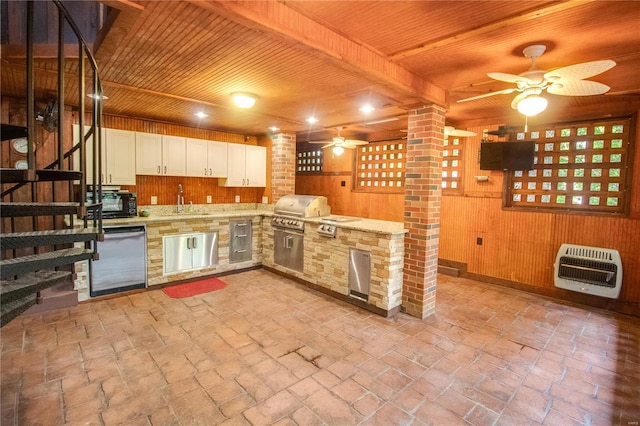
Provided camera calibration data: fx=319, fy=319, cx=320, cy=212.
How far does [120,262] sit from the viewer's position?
428 cm

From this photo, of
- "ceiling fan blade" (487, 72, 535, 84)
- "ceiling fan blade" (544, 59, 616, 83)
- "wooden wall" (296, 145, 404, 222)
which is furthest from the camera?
"wooden wall" (296, 145, 404, 222)

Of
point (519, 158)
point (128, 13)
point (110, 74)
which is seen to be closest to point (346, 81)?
point (128, 13)

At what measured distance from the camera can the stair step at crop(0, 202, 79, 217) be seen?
1.78 m

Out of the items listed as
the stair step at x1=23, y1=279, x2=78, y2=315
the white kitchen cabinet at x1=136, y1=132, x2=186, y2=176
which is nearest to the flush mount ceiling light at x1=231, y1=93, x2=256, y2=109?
the white kitchen cabinet at x1=136, y1=132, x2=186, y2=176

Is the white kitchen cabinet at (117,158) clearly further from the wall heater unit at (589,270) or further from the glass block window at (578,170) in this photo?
the wall heater unit at (589,270)

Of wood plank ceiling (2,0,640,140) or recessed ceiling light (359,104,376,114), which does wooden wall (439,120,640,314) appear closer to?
wood plank ceiling (2,0,640,140)

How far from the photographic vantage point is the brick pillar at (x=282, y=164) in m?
6.18

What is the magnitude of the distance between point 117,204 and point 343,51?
3903 mm

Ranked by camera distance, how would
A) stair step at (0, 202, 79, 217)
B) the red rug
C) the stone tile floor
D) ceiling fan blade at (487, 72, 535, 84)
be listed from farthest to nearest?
the red rug → ceiling fan blade at (487, 72, 535, 84) → the stone tile floor → stair step at (0, 202, 79, 217)

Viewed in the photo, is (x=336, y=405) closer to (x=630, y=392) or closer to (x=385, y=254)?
(x=385, y=254)

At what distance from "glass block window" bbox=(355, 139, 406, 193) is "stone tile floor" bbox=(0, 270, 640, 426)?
9.38 ft

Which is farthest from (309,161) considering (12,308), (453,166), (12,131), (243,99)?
(12,308)

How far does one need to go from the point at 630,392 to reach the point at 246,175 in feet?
18.8

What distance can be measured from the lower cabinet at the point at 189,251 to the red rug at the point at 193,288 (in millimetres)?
250
